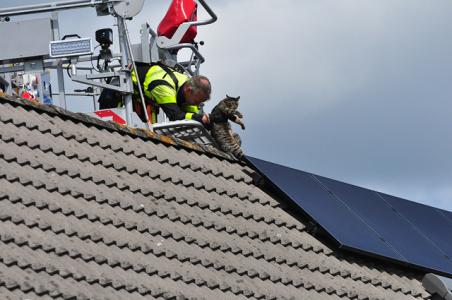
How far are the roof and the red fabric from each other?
3.19 m

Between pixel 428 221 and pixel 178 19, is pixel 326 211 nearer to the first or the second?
pixel 428 221

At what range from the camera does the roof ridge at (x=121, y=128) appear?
50.8 ft

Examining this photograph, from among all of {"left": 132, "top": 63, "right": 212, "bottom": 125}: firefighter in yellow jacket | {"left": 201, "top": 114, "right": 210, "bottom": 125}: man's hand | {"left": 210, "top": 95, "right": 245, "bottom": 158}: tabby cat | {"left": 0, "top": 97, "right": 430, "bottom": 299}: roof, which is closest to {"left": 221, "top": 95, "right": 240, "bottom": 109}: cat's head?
{"left": 210, "top": 95, "right": 245, "bottom": 158}: tabby cat

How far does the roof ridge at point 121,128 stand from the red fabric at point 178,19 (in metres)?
2.97

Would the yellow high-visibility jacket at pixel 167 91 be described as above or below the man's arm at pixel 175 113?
above

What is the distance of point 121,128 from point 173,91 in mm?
2318

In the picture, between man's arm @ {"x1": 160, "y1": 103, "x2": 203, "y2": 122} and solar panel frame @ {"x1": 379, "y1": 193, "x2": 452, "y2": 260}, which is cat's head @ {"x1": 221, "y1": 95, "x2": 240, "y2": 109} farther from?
solar panel frame @ {"x1": 379, "y1": 193, "x2": 452, "y2": 260}

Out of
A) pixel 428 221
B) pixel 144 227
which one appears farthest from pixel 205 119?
pixel 144 227

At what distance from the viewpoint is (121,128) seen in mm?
16203

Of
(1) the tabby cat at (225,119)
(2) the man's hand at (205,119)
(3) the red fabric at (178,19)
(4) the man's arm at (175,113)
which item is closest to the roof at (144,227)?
(1) the tabby cat at (225,119)

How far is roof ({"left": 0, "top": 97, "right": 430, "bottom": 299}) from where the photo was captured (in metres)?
13.2

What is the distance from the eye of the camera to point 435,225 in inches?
761

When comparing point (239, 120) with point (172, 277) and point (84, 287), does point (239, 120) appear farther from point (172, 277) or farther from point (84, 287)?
point (84, 287)

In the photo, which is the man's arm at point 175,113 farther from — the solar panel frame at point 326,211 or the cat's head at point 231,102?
the solar panel frame at point 326,211
